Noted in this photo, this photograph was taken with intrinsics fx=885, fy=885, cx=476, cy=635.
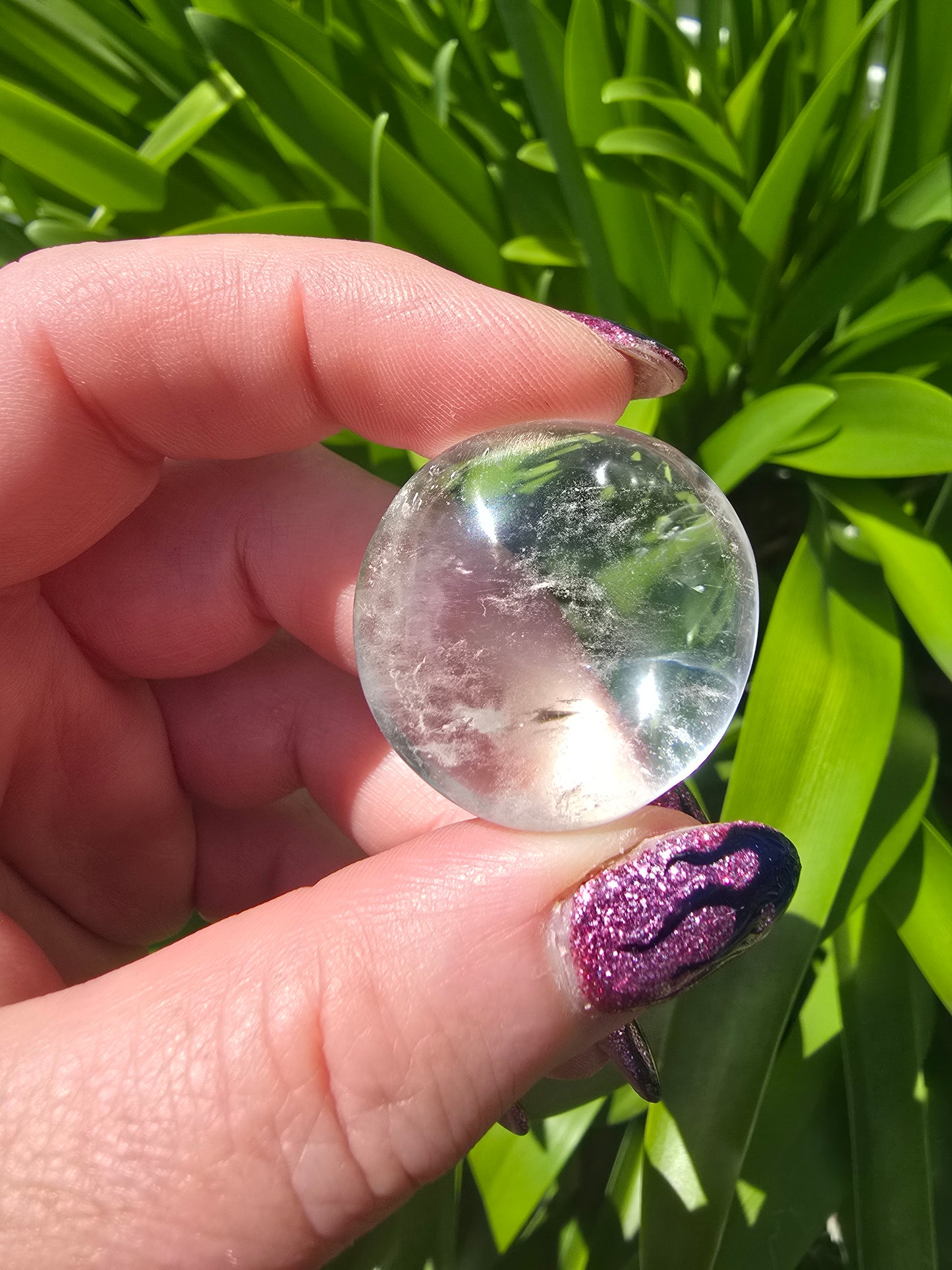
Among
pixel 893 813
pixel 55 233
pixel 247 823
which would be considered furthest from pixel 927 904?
pixel 55 233

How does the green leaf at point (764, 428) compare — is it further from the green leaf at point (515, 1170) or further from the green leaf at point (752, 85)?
the green leaf at point (515, 1170)

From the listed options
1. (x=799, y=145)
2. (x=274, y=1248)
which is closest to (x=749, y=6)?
(x=799, y=145)

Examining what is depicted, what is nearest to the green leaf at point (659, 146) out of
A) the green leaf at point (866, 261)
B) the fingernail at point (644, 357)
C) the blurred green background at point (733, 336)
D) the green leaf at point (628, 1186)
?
the blurred green background at point (733, 336)

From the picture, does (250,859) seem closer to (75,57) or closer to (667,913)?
(667,913)

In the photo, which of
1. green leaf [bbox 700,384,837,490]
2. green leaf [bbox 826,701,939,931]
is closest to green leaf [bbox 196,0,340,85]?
green leaf [bbox 700,384,837,490]

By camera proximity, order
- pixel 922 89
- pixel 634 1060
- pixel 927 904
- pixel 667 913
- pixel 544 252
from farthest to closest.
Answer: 1. pixel 544 252
2. pixel 922 89
3. pixel 927 904
4. pixel 634 1060
5. pixel 667 913

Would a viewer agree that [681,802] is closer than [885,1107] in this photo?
Yes

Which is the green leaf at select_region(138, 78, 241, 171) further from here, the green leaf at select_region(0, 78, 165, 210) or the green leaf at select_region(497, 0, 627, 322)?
the green leaf at select_region(497, 0, 627, 322)
